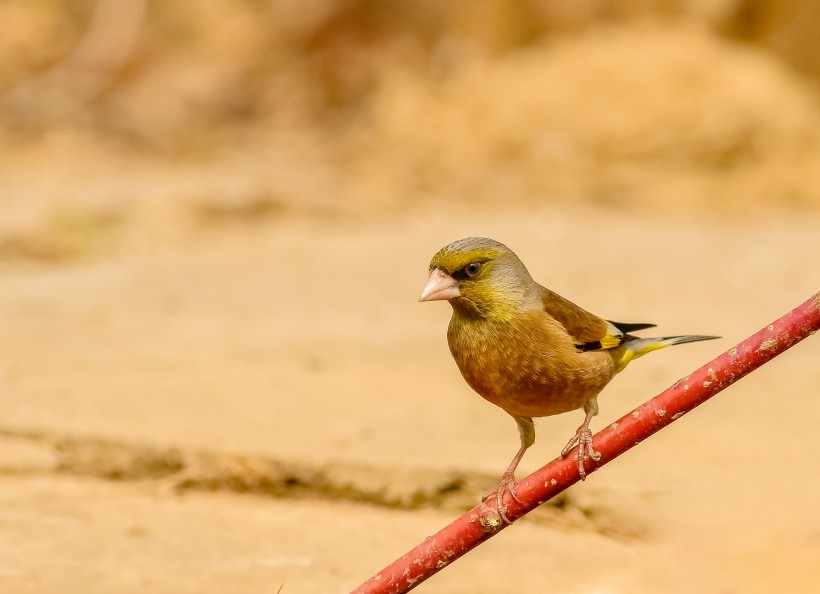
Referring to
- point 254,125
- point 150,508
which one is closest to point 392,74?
point 254,125

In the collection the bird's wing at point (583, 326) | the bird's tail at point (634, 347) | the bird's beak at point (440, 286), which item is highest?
the bird's beak at point (440, 286)

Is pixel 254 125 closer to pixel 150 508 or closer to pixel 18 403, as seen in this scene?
pixel 18 403

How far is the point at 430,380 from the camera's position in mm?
4820

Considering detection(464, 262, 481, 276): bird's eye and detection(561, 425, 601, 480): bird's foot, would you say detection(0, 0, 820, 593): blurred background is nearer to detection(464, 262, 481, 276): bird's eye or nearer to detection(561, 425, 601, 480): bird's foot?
detection(561, 425, 601, 480): bird's foot

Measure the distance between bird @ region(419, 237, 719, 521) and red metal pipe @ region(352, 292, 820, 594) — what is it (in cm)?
3

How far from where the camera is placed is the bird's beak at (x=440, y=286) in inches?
82.9

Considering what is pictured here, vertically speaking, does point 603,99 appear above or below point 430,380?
above

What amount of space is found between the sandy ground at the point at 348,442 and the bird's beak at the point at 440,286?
1.09 meters

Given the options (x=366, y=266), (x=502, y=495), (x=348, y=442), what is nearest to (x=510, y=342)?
(x=502, y=495)

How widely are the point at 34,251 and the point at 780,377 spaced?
5.18m

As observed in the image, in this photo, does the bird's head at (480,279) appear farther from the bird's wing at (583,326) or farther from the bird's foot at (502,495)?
the bird's foot at (502,495)

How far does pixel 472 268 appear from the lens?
7.14 feet

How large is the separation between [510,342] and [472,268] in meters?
0.15

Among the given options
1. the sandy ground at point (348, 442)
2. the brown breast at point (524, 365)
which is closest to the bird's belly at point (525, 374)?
the brown breast at point (524, 365)
